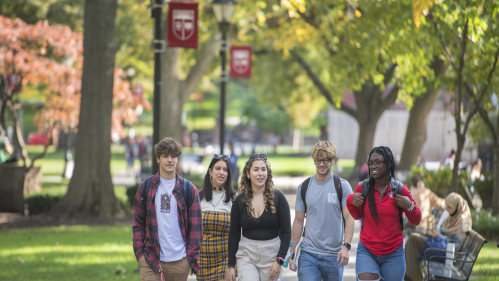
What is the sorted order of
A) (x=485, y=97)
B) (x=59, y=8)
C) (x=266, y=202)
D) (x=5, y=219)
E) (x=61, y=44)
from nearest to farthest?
(x=266, y=202) → (x=485, y=97) → (x=5, y=219) → (x=61, y=44) → (x=59, y=8)

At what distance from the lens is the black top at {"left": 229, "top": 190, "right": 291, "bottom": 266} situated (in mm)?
4867

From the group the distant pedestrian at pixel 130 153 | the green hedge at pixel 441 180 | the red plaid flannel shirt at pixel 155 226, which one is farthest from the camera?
the distant pedestrian at pixel 130 153

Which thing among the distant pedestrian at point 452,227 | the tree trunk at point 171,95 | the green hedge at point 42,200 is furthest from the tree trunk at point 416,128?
the distant pedestrian at point 452,227

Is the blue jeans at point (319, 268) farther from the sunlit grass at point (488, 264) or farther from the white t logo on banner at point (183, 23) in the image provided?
the white t logo on banner at point (183, 23)

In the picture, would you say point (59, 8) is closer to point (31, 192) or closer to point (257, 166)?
point (31, 192)

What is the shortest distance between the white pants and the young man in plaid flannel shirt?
0.38m

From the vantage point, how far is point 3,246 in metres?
10.9

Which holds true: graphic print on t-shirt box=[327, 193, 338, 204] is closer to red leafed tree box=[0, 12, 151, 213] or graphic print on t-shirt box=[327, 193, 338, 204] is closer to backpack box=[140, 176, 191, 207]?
backpack box=[140, 176, 191, 207]

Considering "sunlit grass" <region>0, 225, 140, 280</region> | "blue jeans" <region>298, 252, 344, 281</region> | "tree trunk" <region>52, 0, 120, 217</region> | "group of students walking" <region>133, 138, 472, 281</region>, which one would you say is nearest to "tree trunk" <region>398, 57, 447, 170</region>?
"tree trunk" <region>52, 0, 120, 217</region>

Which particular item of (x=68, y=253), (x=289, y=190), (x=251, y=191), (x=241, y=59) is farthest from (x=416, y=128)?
(x=251, y=191)

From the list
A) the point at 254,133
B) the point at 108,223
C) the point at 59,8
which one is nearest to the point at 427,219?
the point at 108,223

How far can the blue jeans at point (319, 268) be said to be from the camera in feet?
16.2

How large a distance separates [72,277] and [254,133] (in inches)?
2741

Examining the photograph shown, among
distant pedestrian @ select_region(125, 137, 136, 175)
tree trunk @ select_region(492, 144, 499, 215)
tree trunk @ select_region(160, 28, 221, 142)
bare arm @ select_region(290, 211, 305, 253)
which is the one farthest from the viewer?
distant pedestrian @ select_region(125, 137, 136, 175)
